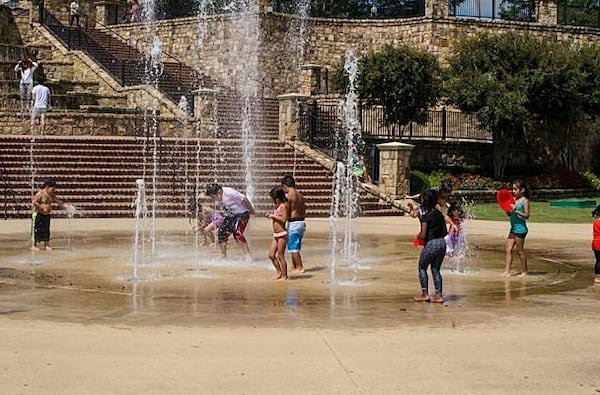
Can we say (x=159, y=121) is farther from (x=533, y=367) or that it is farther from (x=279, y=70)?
(x=533, y=367)

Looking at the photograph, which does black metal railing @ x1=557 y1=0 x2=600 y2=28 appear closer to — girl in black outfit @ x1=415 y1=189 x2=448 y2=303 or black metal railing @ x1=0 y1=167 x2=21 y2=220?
black metal railing @ x1=0 y1=167 x2=21 y2=220

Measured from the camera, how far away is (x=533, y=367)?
7.92 metres

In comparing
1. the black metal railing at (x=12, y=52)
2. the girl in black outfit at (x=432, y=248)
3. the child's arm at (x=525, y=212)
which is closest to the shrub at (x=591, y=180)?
the black metal railing at (x=12, y=52)

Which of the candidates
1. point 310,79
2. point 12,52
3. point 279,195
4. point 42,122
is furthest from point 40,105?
point 279,195

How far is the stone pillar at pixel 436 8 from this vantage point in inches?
1694

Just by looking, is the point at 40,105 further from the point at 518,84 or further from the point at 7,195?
the point at 518,84

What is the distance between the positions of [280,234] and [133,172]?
14104mm

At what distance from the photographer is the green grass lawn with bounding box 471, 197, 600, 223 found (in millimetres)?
26641

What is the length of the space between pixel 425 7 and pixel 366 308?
112 ft

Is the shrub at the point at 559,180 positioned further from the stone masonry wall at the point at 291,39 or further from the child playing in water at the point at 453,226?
the child playing in water at the point at 453,226

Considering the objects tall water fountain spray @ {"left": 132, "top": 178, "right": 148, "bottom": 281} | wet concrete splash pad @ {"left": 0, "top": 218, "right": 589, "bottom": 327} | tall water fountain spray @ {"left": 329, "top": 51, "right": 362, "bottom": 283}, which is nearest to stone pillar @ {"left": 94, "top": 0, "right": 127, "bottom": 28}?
tall water fountain spray @ {"left": 329, "top": 51, "right": 362, "bottom": 283}

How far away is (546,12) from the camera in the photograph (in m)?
45.7

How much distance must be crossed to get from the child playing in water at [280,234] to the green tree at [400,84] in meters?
23.7

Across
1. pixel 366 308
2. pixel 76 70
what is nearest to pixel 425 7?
pixel 76 70
